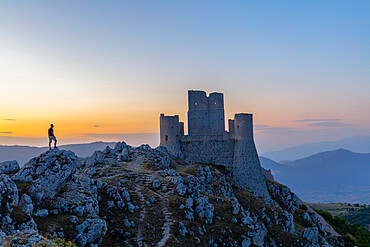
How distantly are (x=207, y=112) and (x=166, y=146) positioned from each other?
11417 mm

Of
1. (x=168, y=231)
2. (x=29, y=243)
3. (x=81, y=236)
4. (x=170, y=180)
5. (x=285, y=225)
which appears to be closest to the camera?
(x=29, y=243)

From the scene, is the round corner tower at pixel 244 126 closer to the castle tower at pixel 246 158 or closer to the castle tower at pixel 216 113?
the castle tower at pixel 246 158

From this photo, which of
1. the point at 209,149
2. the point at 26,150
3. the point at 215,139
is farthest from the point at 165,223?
the point at 26,150

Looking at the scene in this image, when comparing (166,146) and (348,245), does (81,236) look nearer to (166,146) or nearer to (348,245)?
(166,146)

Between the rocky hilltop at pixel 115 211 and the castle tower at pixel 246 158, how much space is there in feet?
54.7

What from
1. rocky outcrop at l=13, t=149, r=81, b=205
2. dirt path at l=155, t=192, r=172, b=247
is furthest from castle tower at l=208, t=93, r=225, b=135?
rocky outcrop at l=13, t=149, r=81, b=205

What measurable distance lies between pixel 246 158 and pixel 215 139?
7.64m

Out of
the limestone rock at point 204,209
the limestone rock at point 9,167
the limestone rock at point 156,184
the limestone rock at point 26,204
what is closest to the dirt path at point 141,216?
the limestone rock at point 156,184

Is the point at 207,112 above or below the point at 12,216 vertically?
above

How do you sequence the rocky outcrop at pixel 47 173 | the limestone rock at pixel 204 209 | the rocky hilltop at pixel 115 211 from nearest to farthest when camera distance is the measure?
the rocky hilltop at pixel 115 211 → the rocky outcrop at pixel 47 173 → the limestone rock at pixel 204 209

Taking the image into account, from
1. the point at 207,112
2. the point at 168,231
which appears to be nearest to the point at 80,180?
the point at 168,231

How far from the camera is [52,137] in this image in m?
28.4

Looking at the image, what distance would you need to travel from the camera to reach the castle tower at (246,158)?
218ft

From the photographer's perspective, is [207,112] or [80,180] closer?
[80,180]
